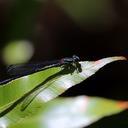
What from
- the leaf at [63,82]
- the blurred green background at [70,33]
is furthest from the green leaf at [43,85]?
the blurred green background at [70,33]

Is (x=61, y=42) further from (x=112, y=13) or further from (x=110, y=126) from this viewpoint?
(x=110, y=126)

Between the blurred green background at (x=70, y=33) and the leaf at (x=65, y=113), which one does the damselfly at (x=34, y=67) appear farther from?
the blurred green background at (x=70, y=33)

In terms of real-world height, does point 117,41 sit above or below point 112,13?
below

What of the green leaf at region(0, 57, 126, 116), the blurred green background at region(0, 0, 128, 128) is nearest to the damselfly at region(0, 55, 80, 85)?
the green leaf at region(0, 57, 126, 116)

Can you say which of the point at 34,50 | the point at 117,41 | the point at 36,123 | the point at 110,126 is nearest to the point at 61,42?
the point at 34,50

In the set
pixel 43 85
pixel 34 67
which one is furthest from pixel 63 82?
pixel 34 67

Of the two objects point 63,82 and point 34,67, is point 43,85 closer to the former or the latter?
point 63,82
